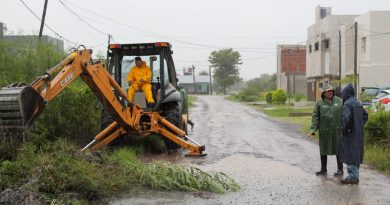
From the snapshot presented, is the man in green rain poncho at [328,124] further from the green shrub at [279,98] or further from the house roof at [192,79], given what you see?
the house roof at [192,79]

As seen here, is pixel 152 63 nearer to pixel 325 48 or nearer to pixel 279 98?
pixel 279 98

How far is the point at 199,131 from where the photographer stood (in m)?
19.7

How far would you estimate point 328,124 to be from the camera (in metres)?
10.4

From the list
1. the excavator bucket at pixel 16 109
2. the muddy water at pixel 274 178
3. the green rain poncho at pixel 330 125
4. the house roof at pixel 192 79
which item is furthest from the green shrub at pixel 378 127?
the house roof at pixel 192 79

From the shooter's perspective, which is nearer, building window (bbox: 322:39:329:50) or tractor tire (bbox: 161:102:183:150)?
tractor tire (bbox: 161:102:183:150)

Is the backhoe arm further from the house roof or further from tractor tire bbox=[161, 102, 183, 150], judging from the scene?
the house roof

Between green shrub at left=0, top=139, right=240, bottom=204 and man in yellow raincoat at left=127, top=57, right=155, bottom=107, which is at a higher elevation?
man in yellow raincoat at left=127, top=57, right=155, bottom=107

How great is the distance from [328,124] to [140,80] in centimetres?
462

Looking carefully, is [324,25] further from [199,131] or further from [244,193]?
[244,193]

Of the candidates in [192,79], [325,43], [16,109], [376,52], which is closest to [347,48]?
[325,43]

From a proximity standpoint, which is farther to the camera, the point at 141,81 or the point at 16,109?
the point at 141,81

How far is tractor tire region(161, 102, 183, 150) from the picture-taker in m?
13.2

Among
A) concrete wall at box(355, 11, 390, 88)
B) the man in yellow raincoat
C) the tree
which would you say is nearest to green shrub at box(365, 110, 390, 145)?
the man in yellow raincoat

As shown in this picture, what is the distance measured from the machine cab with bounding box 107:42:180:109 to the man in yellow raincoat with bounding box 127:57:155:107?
285mm
